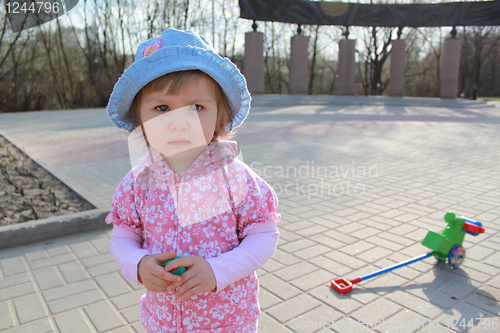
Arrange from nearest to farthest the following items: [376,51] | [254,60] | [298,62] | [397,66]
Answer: [254,60] → [298,62] → [397,66] → [376,51]

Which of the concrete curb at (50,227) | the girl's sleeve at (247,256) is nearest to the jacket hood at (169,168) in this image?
the girl's sleeve at (247,256)

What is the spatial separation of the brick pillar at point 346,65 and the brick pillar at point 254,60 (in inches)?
208

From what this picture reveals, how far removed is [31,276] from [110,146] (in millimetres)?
5619

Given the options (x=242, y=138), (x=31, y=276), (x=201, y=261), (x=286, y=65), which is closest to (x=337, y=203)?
(x=31, y=276)

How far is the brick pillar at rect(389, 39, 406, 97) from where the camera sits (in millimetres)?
23156

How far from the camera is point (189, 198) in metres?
1.31

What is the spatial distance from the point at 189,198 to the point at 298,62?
22.0 metres

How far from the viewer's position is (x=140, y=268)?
1207 mm

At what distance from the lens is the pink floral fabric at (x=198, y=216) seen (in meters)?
1.30

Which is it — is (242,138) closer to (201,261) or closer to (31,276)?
(31,276)

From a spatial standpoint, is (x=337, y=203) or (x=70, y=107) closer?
(x=337, y=203)

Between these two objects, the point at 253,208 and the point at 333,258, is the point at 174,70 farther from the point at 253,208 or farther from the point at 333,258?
the point at 333,258
